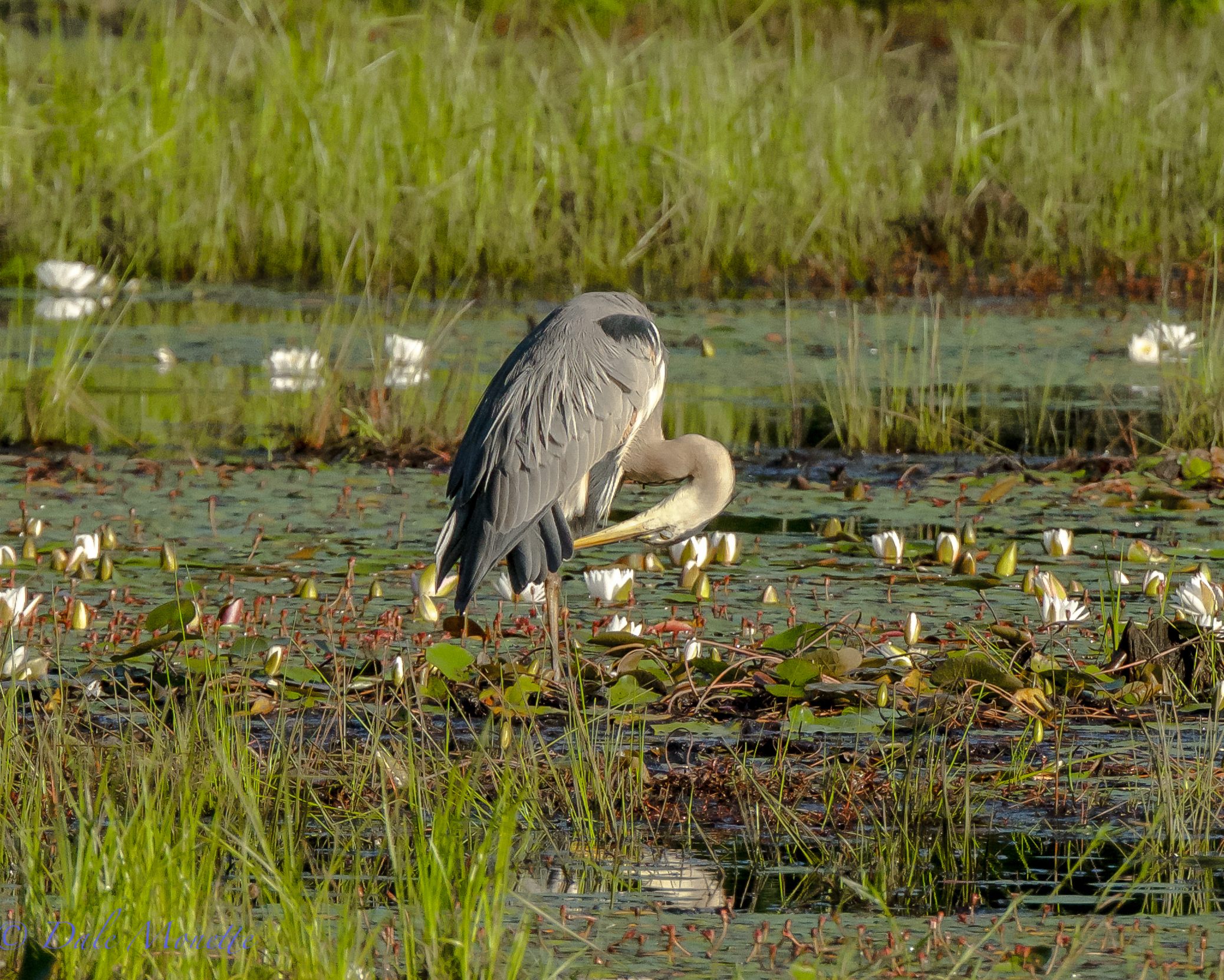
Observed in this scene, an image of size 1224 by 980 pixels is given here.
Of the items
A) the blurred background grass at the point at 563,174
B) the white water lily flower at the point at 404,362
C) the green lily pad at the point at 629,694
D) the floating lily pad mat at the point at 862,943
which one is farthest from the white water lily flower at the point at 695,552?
the blurred background grass at the point at 563,174

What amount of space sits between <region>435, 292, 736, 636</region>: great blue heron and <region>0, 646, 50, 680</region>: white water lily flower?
33.9 inches

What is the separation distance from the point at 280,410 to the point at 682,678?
3317 millimetres

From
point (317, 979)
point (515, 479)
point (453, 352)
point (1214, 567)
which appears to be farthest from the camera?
point (453, 352)

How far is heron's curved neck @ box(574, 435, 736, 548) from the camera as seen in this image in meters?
4.31

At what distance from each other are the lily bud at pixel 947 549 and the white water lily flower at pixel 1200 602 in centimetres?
103

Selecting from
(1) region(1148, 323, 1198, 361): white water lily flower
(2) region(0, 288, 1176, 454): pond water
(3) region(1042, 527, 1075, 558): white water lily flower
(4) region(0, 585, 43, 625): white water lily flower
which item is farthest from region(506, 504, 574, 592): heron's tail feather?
(1) region(1148, 323, 1198, 361): white water lily flower

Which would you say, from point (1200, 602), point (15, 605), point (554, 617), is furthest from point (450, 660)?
point (1200, 602)

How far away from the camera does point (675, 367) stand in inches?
316

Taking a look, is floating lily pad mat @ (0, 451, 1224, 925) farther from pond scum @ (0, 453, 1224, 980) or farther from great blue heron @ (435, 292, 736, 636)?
great blue heron @ (435, 292, 736, 636)

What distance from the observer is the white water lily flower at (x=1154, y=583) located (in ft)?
15.0

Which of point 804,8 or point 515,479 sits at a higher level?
point 804,8

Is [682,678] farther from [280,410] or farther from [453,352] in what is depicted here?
[453,352]

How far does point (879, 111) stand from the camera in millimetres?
11297

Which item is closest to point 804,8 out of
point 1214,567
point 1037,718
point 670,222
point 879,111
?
point 879,111
